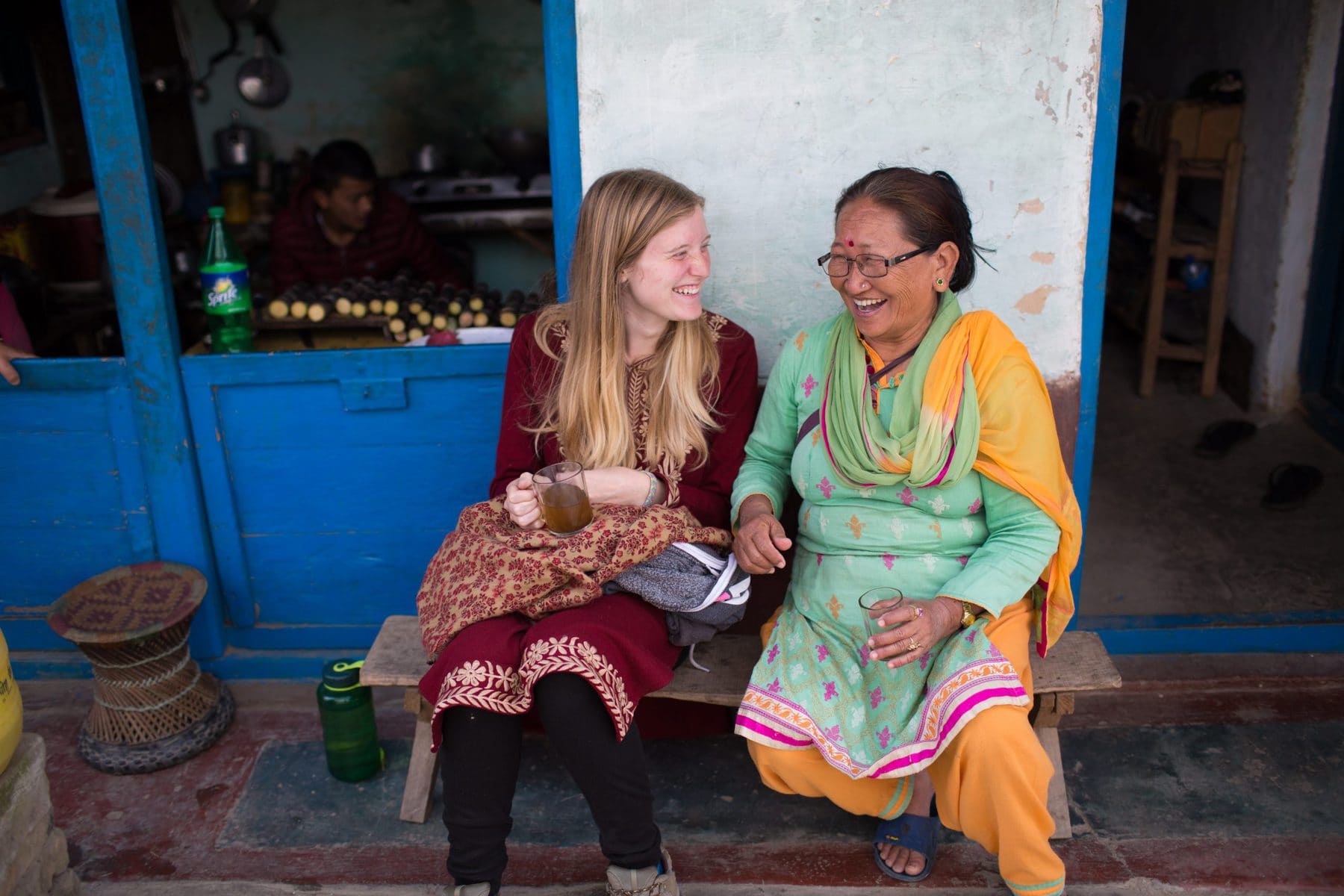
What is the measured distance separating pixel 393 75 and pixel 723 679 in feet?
15.2

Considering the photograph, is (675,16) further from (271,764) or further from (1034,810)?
(271,764)

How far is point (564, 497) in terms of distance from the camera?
91.4 inches

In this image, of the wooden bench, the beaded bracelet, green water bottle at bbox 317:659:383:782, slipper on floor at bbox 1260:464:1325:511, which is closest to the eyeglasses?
the beaded bracelet

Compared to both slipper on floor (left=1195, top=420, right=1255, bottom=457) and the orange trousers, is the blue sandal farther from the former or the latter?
slipper on floor (left=1195, top=420, right=1255, bottom=457)

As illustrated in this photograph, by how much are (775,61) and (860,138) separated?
29 centimetres

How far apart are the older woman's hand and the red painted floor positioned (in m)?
0.72

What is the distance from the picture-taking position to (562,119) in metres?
2.86

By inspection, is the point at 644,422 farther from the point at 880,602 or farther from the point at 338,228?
the point at 338,228

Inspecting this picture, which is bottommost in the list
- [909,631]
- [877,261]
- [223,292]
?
[909,631]

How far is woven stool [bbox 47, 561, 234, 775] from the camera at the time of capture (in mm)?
3023

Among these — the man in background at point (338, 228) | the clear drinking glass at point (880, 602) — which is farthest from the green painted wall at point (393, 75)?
the clear drinking glass at point (880, 602)

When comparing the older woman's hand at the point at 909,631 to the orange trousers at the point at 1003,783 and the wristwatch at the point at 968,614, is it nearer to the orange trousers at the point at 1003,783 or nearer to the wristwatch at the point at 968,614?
the wristwatch at the point at 968,614

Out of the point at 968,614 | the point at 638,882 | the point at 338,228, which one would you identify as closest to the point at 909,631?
the point at 968,614

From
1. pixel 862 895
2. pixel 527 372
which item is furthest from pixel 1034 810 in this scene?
pixel 527 372
